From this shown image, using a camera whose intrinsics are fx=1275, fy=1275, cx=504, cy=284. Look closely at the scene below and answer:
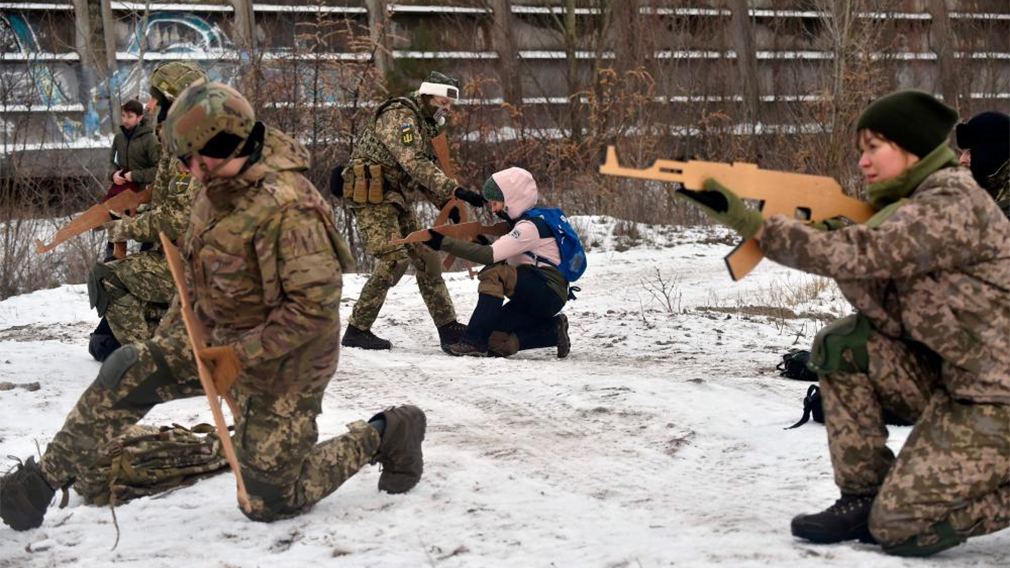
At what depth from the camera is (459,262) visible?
1355cm

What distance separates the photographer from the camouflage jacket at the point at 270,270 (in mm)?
4281

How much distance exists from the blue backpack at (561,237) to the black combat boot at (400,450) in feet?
10.1

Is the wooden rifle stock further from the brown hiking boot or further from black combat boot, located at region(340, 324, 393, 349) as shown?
black combat boot, located at region(340, 324, 393, 349)

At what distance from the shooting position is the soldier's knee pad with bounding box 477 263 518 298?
7941 millimetres

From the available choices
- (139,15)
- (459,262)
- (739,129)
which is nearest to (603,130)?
(739,129)

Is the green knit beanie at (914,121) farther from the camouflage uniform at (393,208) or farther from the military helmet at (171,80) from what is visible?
the camouflage uniform at (393,208)

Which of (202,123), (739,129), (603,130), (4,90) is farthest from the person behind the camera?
(739,129)

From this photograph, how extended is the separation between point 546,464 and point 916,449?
1919mm

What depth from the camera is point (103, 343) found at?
790 cm

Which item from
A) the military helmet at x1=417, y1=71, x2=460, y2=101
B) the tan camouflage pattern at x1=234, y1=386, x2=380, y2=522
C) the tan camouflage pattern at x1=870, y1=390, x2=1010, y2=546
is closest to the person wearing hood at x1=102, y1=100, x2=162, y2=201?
the military helmet at x1=417, y1=71, x2=460, y2=101

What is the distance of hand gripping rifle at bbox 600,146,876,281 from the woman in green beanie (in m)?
0.05

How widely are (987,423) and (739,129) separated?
16986 millimetres

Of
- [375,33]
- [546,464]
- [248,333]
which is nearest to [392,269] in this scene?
[546,464]

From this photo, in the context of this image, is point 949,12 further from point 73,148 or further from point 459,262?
point 73,148
